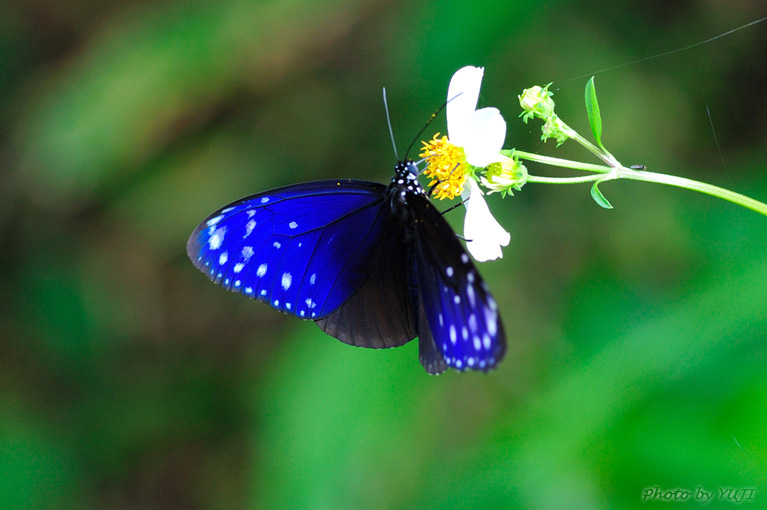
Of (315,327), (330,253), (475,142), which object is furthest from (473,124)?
(315,327)

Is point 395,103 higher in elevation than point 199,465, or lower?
higher

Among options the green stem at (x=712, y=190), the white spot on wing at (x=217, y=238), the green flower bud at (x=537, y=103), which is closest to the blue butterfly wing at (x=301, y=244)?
the white spot on wing at (x=217, y=238)

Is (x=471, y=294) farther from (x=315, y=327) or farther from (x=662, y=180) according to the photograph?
(x=315, y=327)

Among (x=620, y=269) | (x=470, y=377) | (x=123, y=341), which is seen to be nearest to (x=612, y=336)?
(x=620, y=269)

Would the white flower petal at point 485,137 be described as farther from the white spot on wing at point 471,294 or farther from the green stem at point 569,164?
the white spot on wing at point 471,294

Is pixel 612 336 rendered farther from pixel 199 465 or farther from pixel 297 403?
pixel 199 465

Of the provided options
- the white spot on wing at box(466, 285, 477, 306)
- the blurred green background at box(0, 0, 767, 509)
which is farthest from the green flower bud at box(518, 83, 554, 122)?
the blurred green background at box(0, 0, 767, 509)

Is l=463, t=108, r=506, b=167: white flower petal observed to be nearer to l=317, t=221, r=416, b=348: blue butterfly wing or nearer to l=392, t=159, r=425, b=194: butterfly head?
l=392, t=159, r=425, b=194: butterfly head
